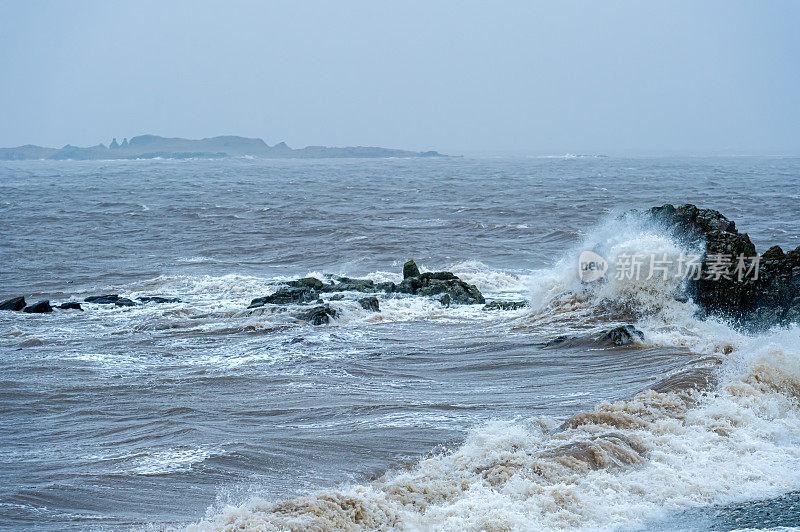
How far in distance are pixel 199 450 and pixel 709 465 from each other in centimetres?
463

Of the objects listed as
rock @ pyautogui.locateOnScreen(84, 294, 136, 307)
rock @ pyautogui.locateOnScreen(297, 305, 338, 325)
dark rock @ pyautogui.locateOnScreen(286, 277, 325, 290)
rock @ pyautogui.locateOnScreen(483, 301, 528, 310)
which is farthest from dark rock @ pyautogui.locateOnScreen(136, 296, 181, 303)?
rock @ pyautogui.locateOnScreen(483, 301, 528, 310)

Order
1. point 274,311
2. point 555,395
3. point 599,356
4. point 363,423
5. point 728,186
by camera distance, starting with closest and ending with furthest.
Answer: point 363,423 → point 555,395 → point 599,356 → point 274,311 → point 728,186

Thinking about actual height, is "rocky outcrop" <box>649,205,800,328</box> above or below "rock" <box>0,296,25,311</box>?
above

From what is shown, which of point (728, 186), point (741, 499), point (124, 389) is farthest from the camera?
point (728, 186)

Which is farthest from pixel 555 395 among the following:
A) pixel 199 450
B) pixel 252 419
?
pixel 199 450

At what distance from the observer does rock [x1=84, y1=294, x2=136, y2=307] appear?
1559cm

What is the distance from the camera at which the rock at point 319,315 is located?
516 inches

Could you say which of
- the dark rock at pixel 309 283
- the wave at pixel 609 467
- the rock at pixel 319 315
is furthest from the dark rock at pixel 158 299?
the wave at pixel 609 467

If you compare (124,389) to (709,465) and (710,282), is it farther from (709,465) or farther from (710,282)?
(710,282)

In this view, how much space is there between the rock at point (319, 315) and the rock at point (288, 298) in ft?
4.78

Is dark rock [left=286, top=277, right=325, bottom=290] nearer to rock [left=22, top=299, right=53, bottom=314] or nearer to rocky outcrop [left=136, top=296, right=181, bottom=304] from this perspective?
rocky outcrop [left=136, top=296, right=181, bottom=304]

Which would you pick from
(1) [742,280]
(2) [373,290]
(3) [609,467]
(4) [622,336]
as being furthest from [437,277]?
(3) [609,467]

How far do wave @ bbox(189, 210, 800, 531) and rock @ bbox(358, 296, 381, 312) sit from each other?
6.36 meters

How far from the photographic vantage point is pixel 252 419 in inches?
324
